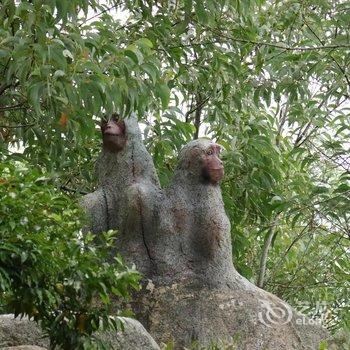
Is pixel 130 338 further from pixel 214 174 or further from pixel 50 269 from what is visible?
pixel 214 174

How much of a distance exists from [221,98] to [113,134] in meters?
2.13

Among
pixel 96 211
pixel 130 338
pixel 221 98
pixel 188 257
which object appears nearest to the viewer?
pixel 130 338

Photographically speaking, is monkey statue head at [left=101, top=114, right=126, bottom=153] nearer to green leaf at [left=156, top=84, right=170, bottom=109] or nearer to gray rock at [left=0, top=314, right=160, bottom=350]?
green leaf at [left=156, top=84, right=170, bottom=109]

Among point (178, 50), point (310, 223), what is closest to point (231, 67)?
point (178, 50)

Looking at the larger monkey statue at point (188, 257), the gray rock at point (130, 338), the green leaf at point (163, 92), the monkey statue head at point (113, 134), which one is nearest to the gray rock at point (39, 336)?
the gray rock at point (130, 338)

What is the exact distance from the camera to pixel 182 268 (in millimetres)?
5484

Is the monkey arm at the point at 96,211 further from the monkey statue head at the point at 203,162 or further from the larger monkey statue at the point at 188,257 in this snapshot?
the monkey statue head at the point at 203,162

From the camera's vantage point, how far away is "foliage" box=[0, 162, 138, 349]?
12.1 ft

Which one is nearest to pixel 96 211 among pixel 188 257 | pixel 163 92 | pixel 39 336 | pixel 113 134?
pixel 113 134

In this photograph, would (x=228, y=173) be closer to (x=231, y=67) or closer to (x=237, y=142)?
(x=237, y=142)

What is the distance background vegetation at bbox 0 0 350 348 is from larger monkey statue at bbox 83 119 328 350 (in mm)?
455

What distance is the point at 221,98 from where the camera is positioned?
7844 mm

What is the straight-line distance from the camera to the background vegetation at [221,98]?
5.00 meters

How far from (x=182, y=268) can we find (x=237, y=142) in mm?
2529
